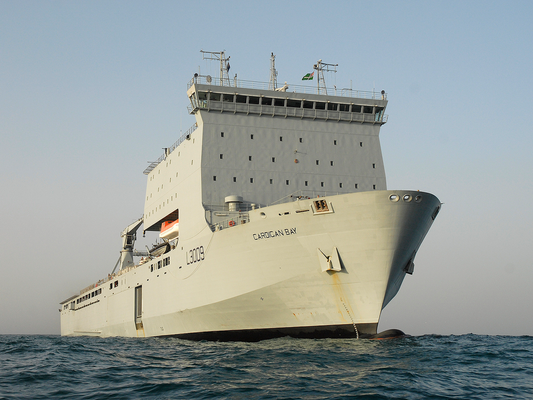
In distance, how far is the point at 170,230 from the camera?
26.4m

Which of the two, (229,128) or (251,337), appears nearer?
(251,337)

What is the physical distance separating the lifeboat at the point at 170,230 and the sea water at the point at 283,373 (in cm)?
940

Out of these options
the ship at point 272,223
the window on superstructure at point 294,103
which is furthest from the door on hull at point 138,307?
the window on superstructure at point 294,103

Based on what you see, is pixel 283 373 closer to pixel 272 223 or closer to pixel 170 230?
pixel 272 223

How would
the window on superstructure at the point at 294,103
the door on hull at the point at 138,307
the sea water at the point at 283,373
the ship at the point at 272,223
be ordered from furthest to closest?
1. the door on hull at the point at 138,307
2. the window on superstructure at the point at 294,103
3. the ship at the point at 272,223
4. the sea water at the point at 283,373

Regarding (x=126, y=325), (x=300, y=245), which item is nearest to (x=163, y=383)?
(x=300, y=245)

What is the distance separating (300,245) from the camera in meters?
18.1

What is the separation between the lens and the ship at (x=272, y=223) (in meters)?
17.8

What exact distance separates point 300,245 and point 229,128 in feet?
25.5

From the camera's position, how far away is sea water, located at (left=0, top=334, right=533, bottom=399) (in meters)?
9.68

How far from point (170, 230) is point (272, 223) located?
30.5ft

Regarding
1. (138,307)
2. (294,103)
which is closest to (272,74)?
(294,103)

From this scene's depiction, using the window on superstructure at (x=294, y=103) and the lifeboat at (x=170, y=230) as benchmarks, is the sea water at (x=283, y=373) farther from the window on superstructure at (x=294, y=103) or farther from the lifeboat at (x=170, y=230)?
the window on superstructure at (x=294, y=103)

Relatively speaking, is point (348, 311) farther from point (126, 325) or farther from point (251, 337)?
point (126, 325)
